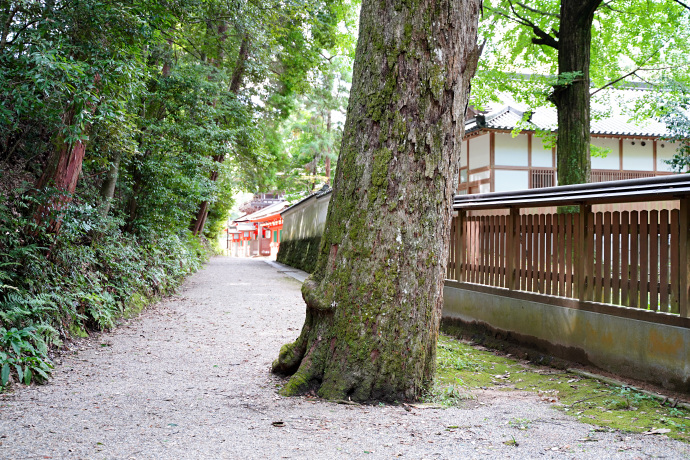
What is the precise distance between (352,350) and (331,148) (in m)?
24.4

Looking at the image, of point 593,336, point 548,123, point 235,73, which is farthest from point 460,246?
point 235,73

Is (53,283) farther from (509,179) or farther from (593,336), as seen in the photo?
(509,179)

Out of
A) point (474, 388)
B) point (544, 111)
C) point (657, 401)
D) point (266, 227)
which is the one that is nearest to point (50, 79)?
point (474, 388)

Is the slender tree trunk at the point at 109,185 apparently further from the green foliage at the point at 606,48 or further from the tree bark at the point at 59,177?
the green foliage at the point at 606,48

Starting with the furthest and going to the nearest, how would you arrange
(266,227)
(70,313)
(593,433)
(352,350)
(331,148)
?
Answer: (266,227), (331,148), (70,313), (352,350), (593,433)

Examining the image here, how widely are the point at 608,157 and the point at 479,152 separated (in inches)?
169

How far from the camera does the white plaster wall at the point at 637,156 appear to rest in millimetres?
16641

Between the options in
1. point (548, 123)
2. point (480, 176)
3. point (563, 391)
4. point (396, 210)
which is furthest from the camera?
point (548, 123)

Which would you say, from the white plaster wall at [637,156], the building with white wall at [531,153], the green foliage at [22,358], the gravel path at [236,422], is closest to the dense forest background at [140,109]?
the green foliage at [22,358]

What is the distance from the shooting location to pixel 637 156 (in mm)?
16719

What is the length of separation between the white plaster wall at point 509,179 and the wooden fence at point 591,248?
8.16 meters

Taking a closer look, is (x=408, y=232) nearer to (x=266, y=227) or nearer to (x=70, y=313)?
(x=70, y=313)

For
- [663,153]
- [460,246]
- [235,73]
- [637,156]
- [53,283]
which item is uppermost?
[235,73]

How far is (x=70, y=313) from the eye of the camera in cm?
612
